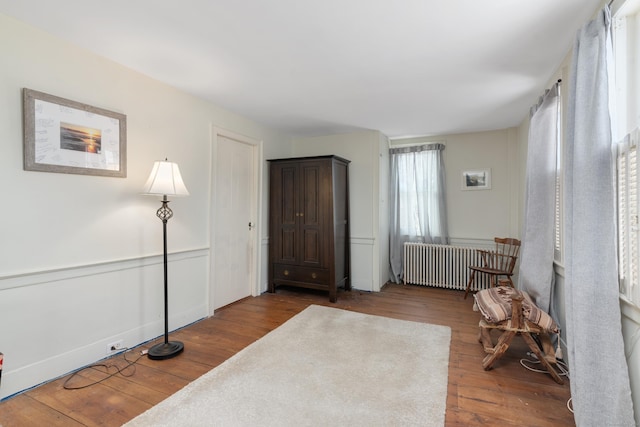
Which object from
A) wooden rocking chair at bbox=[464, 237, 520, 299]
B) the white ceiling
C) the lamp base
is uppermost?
the white ceiling

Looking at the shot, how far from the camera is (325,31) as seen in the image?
2.00 metres

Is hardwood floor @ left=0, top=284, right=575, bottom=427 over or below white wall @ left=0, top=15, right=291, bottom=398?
below

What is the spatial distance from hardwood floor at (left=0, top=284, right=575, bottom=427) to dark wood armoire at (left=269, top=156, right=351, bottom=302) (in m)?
0.91

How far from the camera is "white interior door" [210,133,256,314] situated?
11.9ft

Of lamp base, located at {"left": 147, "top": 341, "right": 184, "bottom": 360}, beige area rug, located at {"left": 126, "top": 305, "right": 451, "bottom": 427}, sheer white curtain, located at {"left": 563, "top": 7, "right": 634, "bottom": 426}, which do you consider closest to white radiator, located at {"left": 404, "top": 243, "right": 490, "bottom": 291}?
beige area rug, located at {"left": 126, "top": 305, "right": 451, "bottom": 427}

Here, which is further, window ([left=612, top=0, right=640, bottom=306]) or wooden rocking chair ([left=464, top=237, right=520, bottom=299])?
wooden rocking chair ([left=464, top=237, right=520, bottom=299])

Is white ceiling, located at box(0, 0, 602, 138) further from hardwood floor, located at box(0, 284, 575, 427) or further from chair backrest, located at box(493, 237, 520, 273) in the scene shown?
hardwood floor, located at box(0, 284, 575, 427)

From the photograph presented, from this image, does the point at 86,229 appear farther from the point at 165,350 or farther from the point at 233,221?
the point at 233,221

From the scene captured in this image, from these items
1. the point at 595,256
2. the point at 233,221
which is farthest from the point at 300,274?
the point at 595,256

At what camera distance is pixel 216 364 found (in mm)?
2373

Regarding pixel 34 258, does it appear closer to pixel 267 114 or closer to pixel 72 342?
pixel 72 342

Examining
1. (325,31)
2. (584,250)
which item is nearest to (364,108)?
(325,31)

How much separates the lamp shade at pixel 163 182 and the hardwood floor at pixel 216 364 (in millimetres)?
1387

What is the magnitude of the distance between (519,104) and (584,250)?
2414 mm
